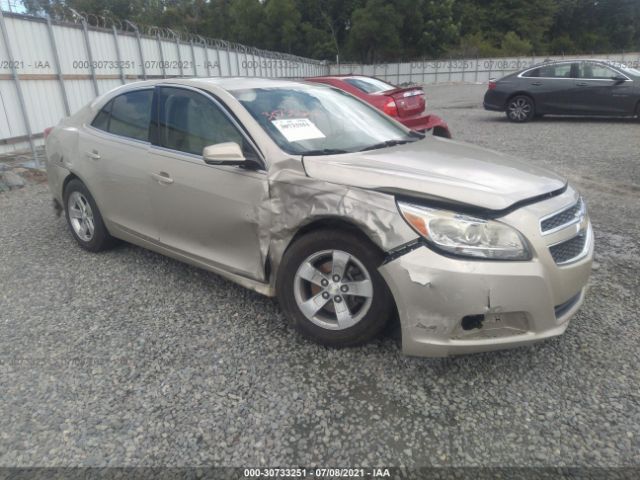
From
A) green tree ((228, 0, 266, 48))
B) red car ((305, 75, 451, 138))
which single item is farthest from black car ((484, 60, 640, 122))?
green tree ((228, 0, 266, 48))

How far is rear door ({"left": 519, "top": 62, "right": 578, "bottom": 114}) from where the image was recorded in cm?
1179

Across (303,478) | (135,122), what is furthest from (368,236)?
(135,122)

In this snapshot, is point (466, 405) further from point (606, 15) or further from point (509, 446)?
point (606, 15)

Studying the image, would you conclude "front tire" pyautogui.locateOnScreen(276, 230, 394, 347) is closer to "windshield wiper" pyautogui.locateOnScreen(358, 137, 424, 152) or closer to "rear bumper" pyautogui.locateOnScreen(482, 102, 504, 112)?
"windshield wiper" pyautogui.locateOnScreen(358, 137, 424, 152)

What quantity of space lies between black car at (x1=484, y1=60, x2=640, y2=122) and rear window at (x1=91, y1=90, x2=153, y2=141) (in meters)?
11.1

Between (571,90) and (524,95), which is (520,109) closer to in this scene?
(524,95)

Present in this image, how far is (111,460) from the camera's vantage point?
2.13 metres

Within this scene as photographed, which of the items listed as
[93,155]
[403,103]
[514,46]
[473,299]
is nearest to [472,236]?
[473,299]

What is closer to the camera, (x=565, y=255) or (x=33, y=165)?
(x=565, y=255)

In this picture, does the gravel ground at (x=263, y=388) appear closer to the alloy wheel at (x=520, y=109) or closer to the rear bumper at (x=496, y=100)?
the alloy wheel at (x=520, y=109)

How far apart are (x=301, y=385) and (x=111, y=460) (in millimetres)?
968

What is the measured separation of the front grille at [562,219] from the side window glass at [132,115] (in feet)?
9.50

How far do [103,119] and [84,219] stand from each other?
94cm

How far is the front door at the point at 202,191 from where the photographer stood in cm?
304
